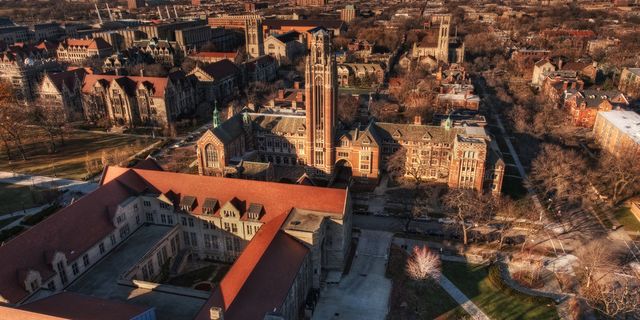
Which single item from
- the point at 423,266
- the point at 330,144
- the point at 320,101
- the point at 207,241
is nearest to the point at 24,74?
the point at 320,101

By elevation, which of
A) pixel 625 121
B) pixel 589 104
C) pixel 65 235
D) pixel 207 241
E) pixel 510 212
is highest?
pixel 65 235

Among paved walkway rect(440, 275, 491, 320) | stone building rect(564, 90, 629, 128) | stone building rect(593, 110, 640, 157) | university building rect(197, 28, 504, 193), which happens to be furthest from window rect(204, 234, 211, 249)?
stone building rect(564, 90, 629, 128)

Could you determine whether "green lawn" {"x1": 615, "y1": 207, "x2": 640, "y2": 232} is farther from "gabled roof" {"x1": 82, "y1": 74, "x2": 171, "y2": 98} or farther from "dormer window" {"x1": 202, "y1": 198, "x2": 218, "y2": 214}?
"gabled roof" {"x1": 82, "y1": 74, "x2": 171, "y2": 98}

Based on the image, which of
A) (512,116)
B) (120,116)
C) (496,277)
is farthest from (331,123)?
(120,116)

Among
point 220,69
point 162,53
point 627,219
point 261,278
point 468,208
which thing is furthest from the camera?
point 162,53

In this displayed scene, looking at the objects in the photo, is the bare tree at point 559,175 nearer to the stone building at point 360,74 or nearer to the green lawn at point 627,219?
the green lawn at point 627,219

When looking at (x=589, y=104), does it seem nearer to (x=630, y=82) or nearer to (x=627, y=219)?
(x=630, y=82)

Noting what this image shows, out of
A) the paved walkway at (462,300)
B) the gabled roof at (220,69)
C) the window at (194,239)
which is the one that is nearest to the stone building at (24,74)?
the gabled roof at (220,69)
